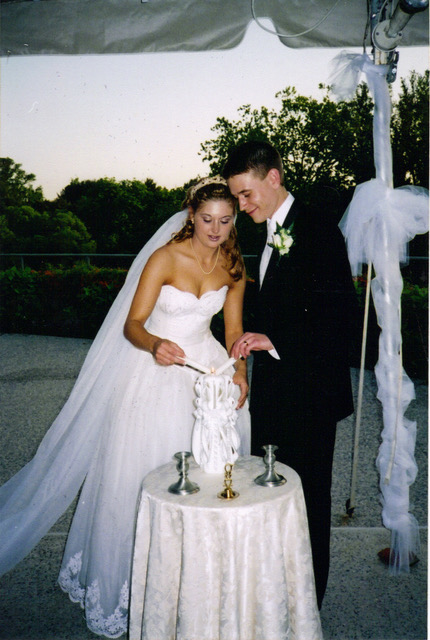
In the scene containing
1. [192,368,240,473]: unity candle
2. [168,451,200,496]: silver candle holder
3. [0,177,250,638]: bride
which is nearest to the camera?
[168,451,200,496]: silver candle holder

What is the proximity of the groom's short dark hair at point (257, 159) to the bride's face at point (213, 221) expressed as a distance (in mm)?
207

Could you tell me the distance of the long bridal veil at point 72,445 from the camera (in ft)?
9.14

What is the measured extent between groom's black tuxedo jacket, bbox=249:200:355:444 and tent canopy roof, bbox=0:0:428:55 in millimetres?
1034

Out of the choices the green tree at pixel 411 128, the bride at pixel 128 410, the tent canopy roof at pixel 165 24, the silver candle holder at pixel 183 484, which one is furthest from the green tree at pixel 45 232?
the silver candle holder at pixel 183 484

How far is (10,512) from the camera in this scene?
9.81 feet

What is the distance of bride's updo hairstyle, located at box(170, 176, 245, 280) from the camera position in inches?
104

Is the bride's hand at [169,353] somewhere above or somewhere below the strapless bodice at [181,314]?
below

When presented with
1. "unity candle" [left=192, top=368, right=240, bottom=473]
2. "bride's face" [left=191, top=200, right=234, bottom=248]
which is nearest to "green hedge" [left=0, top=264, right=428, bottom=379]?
"bride's face" [left=191, top=200, right=234, bottom=248]

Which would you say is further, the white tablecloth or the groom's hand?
the groom's hand

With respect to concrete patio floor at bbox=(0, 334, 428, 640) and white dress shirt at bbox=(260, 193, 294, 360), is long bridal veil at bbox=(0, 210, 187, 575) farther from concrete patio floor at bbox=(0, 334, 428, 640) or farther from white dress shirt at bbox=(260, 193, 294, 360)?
white dress shirt at bbox=(260, 193, 294, 360)

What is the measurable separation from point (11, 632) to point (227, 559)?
1.35 meters

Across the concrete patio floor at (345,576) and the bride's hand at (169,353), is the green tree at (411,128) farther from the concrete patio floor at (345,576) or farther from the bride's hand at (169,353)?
the bride's hand at (169,353)

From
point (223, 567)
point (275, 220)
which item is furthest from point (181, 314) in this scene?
point (223, 567)

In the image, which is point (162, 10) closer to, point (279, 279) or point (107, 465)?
point (279, 279)
